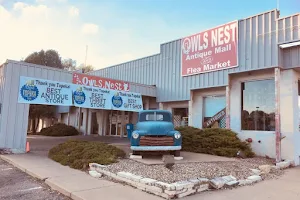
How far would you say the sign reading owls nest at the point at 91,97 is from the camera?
1331 cm

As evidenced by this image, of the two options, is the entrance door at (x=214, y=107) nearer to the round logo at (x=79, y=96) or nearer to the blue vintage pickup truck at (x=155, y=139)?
the blue vintage pickup truck at (x=155, y=139)

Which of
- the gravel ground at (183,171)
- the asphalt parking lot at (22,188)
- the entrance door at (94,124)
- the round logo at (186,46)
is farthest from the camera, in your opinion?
the entrance door at (94,124)

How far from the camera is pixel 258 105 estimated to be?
12.5 m

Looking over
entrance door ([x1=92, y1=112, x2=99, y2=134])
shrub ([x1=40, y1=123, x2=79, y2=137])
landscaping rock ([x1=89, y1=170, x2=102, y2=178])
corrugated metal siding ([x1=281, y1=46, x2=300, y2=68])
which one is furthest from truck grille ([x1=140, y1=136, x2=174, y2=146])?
shrub ([x1=40, y1=123, x2=79, y2=137])

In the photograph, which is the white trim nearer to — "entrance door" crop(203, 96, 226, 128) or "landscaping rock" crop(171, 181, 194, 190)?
"entrance door" crop(203, 96, 226, 128)

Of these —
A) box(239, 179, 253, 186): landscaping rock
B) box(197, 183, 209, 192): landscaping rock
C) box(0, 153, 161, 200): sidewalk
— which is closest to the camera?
box(0, 153, 161, 200): sidewalk

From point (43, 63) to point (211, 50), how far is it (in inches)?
1054

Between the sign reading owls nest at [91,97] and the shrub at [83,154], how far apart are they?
301cm

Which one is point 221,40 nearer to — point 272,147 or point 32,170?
point 272,147

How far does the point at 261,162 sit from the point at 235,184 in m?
4.44

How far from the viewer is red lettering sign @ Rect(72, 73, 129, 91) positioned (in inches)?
541

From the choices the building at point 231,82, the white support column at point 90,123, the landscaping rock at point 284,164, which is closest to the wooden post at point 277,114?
the building at point 231,82

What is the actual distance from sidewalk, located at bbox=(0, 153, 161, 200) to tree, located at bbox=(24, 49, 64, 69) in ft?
89.2

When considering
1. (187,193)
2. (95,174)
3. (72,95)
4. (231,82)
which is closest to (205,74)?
(231,82)
